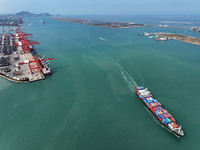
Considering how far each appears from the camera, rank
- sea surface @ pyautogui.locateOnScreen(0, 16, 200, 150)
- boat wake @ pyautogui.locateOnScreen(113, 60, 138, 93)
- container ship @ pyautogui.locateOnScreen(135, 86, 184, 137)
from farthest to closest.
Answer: boat wake @ pyautogui.locateOnScreen(113, 60, 138, 93) < container ship @ pyautogui.locateOnScreen(135, 86, 184, 137) < sea surface @ pyautogui.locateOnScreen(0, 16, 200, 150)

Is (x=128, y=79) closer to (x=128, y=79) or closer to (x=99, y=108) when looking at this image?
(x=128, y=79)

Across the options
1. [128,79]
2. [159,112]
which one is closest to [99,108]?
[159,112]

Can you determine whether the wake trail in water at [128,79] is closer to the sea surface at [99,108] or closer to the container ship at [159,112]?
the sea surface at [99,108]

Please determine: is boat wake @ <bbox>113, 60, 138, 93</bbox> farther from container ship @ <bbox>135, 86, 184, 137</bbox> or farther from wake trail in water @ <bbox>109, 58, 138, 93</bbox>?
container ship @ <bbox>135, 86, 184, 137</bbox>

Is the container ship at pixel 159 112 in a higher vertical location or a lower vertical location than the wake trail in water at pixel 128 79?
lower

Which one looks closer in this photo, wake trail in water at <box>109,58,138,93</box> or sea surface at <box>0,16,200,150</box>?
sea surface at <box>0,16,200,150</box>

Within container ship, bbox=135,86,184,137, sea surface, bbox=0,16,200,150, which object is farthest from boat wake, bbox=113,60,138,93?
container ship, bbox=135,86,184,137

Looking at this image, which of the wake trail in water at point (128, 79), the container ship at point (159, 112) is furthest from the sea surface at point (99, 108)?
the container ship at point (159, 112)

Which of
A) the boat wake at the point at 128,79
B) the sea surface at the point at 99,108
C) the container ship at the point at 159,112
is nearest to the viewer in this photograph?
the sea surface at the point at 99,108
